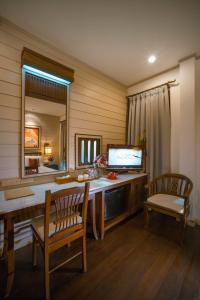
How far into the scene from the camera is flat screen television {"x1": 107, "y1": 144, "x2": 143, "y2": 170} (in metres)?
2.51

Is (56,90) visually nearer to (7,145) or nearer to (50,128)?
(50,128)

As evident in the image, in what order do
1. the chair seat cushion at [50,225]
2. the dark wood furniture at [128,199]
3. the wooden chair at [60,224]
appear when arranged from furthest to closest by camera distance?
the dark wood furniture at [128,199], the chair seat cushion at [50,225], the wooden chair at [60,224]

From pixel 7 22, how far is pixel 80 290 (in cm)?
290

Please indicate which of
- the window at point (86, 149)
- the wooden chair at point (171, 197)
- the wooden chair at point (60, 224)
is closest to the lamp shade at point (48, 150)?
Result: the window at point (86, 149)

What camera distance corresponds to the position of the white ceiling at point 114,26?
141 cm

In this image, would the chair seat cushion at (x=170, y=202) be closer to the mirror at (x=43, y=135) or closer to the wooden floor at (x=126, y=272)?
the wooden floor at (x=126, y=272)

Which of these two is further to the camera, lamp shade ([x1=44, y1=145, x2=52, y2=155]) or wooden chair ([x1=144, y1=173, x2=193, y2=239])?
lamp shade ([x1=44, y1=145, x2=52, y2=155])

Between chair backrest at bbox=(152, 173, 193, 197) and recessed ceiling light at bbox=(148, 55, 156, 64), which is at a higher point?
recessed ceiling light at bbox=(148, 55, 156, 64)

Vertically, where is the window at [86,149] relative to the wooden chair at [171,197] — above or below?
above

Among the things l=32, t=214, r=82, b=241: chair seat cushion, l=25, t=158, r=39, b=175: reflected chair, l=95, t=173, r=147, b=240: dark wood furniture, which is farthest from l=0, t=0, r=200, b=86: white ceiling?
l=32, t=214, r=82, b=241: chair seat cushion

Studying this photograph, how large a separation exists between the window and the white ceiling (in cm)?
132

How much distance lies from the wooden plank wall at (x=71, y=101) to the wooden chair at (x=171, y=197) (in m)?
1.24

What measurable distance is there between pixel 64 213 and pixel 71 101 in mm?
1666

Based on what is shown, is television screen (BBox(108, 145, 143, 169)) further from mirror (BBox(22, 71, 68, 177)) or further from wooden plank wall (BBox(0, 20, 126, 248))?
mirror (BBox(22, 71, 68, 177))
